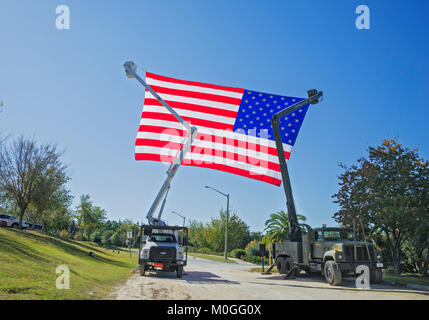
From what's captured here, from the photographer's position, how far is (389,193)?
20.8m

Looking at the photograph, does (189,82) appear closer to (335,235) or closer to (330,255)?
(335,235)

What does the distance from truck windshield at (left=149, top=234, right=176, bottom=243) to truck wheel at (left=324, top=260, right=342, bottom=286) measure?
25.4 feet

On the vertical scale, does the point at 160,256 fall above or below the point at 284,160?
below

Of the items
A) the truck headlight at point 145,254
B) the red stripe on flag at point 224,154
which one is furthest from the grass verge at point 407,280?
the truck headlight at point 145,254

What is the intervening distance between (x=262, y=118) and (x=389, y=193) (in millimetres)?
9517

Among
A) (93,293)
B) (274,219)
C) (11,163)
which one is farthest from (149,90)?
(274,219)

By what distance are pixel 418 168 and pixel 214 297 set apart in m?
17.7

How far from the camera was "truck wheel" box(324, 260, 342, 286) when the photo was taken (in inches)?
544

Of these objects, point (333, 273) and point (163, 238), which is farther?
point (163, 238)

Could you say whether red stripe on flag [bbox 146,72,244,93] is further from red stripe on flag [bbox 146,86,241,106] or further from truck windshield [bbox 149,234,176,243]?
truck windshield [bbox 149,234,176,243]

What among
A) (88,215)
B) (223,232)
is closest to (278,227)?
(223,232)

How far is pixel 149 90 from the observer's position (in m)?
18.4
